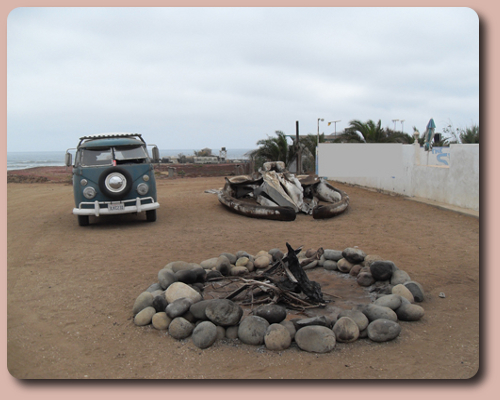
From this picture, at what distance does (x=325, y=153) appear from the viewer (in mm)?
16703

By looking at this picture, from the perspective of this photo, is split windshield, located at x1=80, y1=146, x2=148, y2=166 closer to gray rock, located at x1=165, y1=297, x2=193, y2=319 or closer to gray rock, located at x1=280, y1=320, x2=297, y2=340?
gray rock, located at x1=165, y1=297, x2=193, y2=319

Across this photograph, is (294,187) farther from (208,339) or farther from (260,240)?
(208,339)

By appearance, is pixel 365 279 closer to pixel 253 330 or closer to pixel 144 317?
pixel 253 330

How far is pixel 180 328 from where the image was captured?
13.6 feet

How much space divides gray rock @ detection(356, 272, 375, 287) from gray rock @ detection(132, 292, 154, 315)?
8.69 feet

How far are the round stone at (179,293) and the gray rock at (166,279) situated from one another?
0.39 m

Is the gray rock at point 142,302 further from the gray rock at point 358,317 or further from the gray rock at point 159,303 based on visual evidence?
the gray rock at point 358,317

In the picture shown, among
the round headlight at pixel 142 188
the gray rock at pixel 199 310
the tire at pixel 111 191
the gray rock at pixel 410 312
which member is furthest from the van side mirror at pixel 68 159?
the gray rock at pixel 410 312

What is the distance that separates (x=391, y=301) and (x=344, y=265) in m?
1.51

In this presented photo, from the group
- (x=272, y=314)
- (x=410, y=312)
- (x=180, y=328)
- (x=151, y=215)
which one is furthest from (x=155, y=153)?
(x=410, y=312)

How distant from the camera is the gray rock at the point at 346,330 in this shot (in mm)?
3939

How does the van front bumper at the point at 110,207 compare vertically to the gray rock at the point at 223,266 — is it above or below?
above

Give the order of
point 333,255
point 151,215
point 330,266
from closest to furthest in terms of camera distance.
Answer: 1. point 330,266
2. point 333,255
3. point 151,215

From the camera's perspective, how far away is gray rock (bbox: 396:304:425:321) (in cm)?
437
